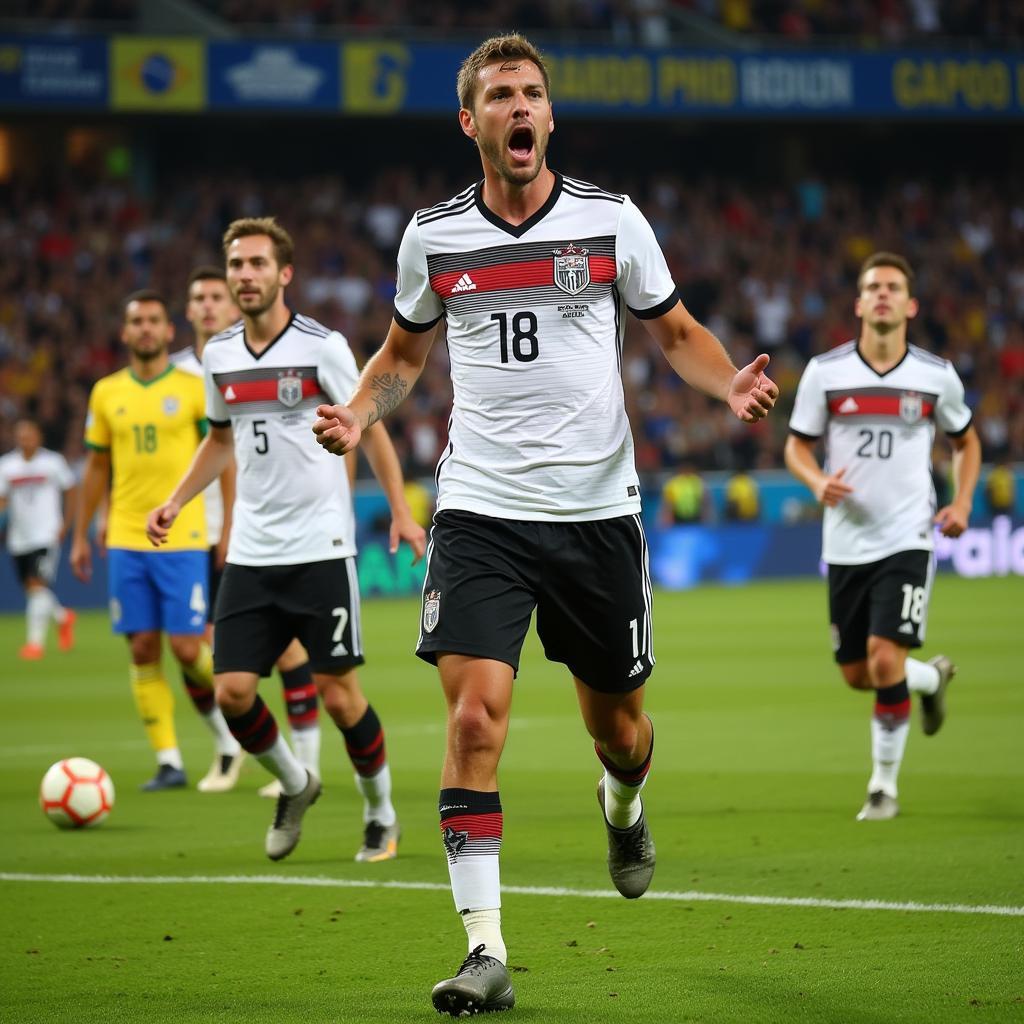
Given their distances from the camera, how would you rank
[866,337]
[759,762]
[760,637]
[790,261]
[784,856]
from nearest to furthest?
[784,856] → [866,337] → [759,762] → [760,637] → [790,261]

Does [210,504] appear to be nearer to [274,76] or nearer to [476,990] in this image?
[476,990]

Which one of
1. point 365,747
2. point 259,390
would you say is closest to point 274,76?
point 259,390

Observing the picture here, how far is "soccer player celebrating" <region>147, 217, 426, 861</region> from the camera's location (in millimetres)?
7242

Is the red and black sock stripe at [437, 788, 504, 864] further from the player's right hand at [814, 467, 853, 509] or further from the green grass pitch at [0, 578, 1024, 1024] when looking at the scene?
the player's right hand at [814, 467, 853, 509]

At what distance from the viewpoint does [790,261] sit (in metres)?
36.0

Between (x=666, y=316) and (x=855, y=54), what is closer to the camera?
(x=666, y=316)

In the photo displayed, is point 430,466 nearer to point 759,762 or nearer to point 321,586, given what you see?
point 759,762

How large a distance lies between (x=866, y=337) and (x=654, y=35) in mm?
28676

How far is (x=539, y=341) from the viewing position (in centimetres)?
515

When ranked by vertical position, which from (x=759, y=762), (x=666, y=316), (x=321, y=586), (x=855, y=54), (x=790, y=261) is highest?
(x=855, y=54)

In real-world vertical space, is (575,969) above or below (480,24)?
below

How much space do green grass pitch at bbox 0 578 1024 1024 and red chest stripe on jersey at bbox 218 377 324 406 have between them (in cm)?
192

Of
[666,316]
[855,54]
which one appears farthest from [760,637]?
[855,54]

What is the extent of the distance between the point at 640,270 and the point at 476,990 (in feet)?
6.92
